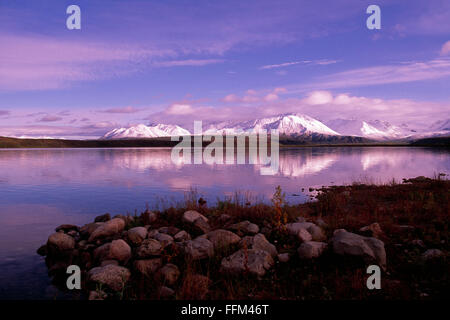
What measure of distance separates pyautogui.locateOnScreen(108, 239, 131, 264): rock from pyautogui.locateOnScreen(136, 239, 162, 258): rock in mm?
657

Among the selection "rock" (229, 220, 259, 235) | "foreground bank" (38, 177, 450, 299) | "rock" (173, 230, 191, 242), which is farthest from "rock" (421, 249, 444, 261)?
"rock" (173, 230, 191, 242)

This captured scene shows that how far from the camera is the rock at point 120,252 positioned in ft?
31.9

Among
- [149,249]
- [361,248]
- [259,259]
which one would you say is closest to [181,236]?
[149,249]

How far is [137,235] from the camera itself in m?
11.1

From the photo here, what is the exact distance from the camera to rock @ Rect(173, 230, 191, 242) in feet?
35.6

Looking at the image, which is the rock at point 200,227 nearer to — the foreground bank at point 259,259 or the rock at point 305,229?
the foreground bank at point 259,259

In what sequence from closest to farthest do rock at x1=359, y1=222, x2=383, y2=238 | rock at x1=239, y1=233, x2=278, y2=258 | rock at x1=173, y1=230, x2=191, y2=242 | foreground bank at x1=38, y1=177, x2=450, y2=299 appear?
foreground bank at x1=38, y1=177, x2=450, y2=299 → rock at x1=239, y1=233, x2=278, y2=258 → rock at x1=359, y1=222, x2=383, y2=238 → rock at x1=173, y1=230, x2=191, y2=242

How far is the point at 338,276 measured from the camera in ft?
24.8

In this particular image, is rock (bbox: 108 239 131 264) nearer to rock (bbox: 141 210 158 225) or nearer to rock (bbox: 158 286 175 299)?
rock (bbox: 158 286 175 299)

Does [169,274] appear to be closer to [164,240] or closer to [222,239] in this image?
[164,240]
